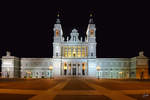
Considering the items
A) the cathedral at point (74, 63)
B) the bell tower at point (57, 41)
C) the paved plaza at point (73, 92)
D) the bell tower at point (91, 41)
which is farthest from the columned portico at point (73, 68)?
the paved plaza at point (73, 92)

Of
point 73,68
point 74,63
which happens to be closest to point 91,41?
point 74,63

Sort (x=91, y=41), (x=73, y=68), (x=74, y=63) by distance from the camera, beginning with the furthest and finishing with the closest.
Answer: (x=73, y=68)
(x=91, y=41)
(x=74, y=63)

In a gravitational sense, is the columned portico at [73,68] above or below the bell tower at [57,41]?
below

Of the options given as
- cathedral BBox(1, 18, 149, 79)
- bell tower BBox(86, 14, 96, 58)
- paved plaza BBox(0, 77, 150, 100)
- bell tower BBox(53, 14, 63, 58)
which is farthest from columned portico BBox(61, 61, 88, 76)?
paved plaza BBox(0, 77, 150, 100)

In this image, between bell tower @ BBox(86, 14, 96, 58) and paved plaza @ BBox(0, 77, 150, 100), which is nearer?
paved plaza @ BBox(0, 77, 150, 100)

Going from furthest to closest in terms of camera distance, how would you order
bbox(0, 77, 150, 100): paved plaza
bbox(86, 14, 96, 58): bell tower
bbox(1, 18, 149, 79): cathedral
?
bbox(86, 14, 96, 58): bell tower, bbox(1, 18, 149, 79): cathedral, bbox(0, 77, 150, 100): paved plaza

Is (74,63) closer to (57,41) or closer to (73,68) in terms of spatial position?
(73,68)

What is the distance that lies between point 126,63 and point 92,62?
53.5ft

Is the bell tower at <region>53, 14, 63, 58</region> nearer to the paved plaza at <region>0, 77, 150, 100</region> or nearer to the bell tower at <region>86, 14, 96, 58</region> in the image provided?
the bell tower at <region>86, 14, 96, 58</region>

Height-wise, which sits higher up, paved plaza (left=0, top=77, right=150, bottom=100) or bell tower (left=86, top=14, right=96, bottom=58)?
bell tower (left=86, top=14, right=96, bottom=58)

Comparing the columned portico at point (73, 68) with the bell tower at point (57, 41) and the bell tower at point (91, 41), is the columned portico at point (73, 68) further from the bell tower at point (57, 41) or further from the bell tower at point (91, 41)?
the bell tower at point (91, 41)

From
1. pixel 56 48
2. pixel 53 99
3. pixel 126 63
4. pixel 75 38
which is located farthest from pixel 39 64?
pixel 53 99

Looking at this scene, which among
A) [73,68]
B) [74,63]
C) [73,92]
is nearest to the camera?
[73,92]

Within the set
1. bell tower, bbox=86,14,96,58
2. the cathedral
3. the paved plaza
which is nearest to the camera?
the paved plaza
